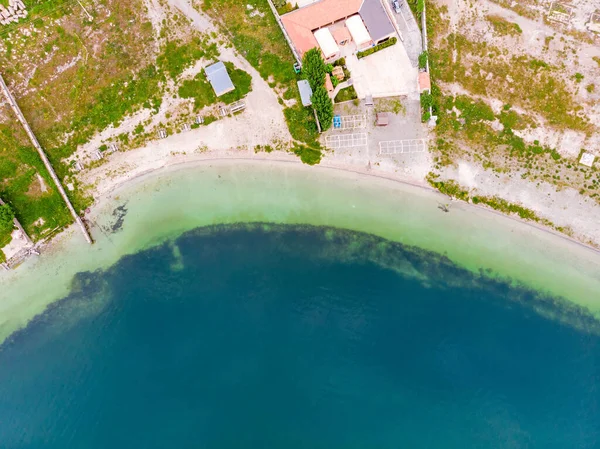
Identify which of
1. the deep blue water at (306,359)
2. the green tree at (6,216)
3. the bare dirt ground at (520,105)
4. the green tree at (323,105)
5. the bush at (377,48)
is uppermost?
the bush at (377,48)

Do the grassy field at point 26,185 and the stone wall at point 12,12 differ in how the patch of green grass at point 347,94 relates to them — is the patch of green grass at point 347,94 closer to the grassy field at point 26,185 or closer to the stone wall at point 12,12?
the grassy field at point 26,185

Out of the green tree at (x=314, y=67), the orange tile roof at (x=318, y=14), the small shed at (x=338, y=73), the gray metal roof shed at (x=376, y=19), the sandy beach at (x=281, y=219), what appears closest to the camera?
the green tree at (x=314, y=67)

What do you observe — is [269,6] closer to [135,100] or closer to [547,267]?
[135,100]

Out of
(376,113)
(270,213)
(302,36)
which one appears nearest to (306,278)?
(270,213)

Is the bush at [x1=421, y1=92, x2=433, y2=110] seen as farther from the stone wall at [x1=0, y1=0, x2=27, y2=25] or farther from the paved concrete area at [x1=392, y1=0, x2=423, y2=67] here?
the stone wall at [x1=0, y1=0, x2=27, y2=25]

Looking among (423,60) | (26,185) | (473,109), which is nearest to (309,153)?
(423,60)

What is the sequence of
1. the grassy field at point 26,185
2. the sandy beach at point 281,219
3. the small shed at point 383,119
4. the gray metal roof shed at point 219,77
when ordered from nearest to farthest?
1. the gray metal roof shed at point 219,77
2. the small shed at point 383,119
3. the grassy field at point 26,185
4. the sandy beach at point 281,219

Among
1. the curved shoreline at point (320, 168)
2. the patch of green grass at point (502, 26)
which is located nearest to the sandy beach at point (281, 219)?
the curved shoreline at point (320, 168)
